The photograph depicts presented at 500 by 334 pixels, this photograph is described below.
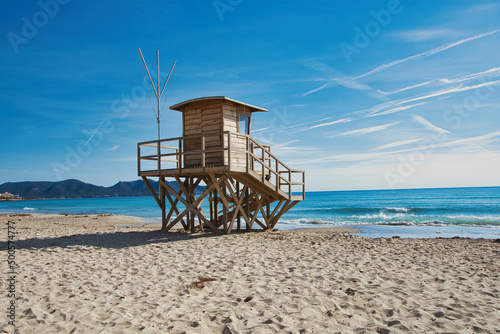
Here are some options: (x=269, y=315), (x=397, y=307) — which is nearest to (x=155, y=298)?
(x=269, y=315)

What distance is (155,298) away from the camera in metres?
5.52

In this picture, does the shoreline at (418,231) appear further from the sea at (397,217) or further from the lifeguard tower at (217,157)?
the lifeguard tower at (217,157)

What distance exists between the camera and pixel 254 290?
5.86m

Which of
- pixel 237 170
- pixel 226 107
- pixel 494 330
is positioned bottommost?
pixel 494 330

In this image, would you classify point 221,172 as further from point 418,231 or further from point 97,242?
point 418,231

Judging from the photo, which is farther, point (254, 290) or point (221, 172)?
point (221, 172)

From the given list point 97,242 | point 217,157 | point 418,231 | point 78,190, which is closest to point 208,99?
point 217,157

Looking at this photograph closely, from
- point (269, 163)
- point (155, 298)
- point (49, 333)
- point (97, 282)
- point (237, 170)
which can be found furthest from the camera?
point (269, 163)

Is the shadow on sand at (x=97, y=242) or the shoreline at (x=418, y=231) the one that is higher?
the shadow on sand at (x=97, y=242)

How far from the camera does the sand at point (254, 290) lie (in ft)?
14.7

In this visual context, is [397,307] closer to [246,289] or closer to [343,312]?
[343,312]

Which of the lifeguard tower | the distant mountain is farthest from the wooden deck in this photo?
the distant mountain

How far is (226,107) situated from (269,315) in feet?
29.6

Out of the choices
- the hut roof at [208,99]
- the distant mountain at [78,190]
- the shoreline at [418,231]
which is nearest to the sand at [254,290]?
the hut roof at [208,99]
